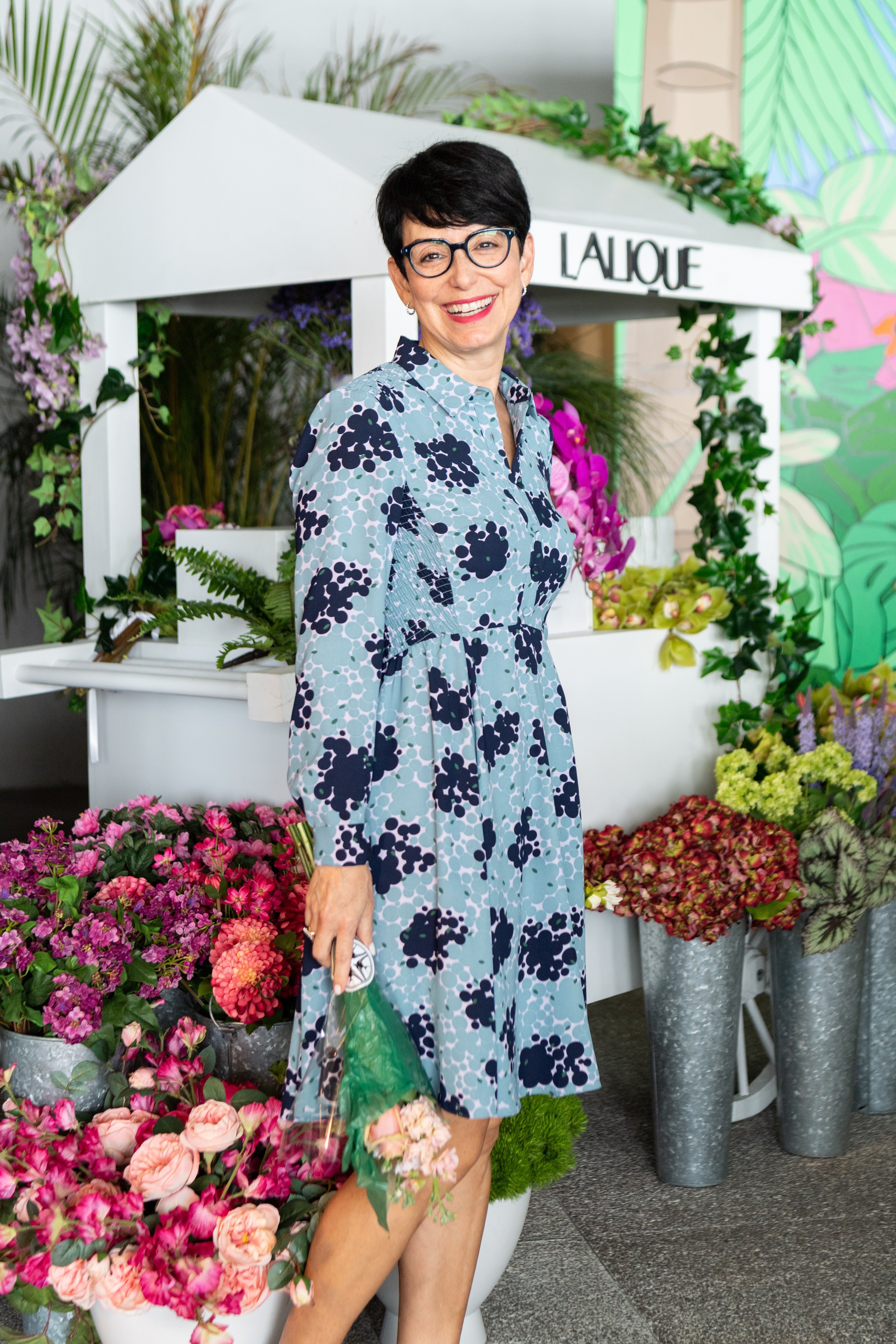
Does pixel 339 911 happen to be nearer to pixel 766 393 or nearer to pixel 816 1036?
pixel 816 1036

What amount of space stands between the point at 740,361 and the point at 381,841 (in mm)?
1860

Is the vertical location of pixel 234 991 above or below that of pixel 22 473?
below

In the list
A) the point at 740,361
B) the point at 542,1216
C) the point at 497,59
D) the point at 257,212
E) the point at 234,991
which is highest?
the point at 497,59

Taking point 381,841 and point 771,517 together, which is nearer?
point 381,841

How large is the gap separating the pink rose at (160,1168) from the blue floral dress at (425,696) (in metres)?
0.18

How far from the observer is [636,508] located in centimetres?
481

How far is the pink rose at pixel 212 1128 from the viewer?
1.69 metres

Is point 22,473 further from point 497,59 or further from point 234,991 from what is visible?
point 234,991

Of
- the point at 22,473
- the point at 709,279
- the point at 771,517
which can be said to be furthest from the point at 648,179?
the point at 22,473

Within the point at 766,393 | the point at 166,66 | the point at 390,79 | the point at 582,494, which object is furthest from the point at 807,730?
the point at 390,79

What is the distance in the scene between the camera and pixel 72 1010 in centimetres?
184

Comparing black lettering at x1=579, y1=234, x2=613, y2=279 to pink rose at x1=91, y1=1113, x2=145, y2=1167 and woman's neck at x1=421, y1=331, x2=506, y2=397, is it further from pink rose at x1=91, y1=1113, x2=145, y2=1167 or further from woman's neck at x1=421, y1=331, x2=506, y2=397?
pink rose at x1=91, y1=1113, x2=145, y2=1167

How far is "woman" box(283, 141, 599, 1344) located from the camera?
1.45m

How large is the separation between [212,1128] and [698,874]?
111 cm
